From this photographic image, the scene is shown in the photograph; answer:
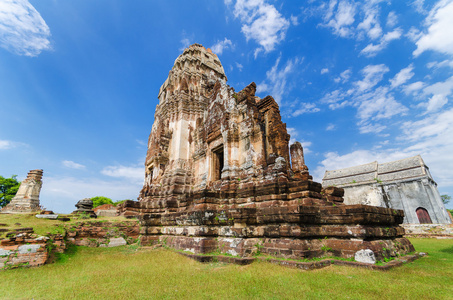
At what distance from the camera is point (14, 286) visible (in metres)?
4.27

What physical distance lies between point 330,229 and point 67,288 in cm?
570

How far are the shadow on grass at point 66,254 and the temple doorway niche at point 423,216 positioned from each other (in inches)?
1078

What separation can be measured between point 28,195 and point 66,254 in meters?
21.5

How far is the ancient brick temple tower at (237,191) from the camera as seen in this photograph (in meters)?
5.19

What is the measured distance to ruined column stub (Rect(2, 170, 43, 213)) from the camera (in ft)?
70.2

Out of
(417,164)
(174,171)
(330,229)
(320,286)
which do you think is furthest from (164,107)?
(417,164)

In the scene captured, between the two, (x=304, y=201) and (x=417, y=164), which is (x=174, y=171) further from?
(x=417, y=164)

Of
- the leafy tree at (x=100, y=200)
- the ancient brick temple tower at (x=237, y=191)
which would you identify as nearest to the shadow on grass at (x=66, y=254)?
the ancient brick temple tower at (x=237, y=191)

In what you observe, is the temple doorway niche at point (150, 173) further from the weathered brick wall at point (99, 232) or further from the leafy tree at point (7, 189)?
the leafy tree at point (7, 189)

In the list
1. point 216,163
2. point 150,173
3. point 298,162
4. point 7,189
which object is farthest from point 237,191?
point 7,189

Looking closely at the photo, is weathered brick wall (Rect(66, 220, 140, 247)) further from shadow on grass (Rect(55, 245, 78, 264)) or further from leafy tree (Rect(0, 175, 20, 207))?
leafy tree (Rect(0, 175, 20, 207))

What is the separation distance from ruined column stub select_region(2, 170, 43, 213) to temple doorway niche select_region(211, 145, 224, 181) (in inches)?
823

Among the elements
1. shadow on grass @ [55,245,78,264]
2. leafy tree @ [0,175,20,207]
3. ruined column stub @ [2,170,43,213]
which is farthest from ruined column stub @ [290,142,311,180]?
leafy tree @ [0,175,20,207]

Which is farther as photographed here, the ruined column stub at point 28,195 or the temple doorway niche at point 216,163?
the ruined column stub at point 28,195
